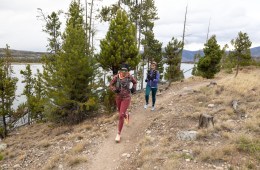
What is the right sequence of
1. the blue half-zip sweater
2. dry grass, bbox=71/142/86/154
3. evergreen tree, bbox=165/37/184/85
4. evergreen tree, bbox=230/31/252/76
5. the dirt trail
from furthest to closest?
evergreen tree, bbox=230/31/252/76
evergreen tree, bbox=165/37/184/85
the blue half-zip sweater
dry grass, bbox=71/142/86/154
the dirt trail

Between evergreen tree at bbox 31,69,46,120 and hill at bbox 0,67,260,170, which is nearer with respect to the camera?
hill at bbox 0,67,260,170

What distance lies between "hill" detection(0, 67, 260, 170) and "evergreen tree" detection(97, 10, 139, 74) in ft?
11.6

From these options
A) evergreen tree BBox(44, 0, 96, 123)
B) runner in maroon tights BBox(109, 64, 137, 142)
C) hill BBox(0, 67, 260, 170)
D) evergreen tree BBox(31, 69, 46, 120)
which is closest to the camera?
hill BBox(0, 67, 260, 170)

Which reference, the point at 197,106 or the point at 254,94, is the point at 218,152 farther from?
the point at 254,94

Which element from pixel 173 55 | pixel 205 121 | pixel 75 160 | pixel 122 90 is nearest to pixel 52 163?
pixel 75 160

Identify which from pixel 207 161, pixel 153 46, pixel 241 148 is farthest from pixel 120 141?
pixel 153 46

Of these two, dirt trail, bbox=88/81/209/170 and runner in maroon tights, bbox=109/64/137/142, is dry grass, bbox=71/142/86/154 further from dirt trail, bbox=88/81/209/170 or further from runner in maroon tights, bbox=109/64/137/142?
runner in maroon tights, bbox=109/64/137/142

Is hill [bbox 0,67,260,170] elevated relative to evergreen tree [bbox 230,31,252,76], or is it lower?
lower

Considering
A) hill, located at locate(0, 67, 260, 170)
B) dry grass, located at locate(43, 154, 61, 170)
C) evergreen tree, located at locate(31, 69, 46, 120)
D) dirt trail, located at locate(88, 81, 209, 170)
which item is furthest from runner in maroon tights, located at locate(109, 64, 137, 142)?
evergreen tree, located at locate(31, 69, 46, 120)

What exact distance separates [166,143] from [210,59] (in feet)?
62.4

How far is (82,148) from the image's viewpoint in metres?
8.72

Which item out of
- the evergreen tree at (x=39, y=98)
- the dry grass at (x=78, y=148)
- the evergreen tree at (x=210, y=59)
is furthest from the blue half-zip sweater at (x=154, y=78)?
the evergreen tree at (x=210, y=59)

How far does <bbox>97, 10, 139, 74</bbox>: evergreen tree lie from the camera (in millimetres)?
14312

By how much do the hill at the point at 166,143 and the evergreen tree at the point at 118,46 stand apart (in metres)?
3.55
